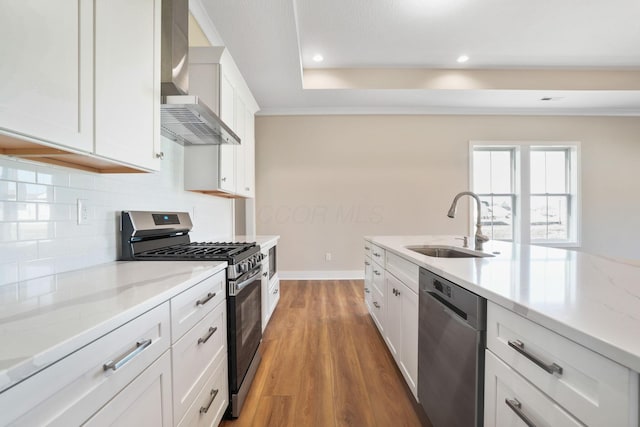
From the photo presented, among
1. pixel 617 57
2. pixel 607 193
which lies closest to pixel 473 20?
pixel 617 57

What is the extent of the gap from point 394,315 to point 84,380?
167cm

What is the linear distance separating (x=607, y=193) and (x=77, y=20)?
22.3ft

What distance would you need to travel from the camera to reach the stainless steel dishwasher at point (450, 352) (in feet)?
2.98

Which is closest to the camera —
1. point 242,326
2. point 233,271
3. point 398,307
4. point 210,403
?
point 210,403

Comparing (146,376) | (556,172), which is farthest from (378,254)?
(556,172)

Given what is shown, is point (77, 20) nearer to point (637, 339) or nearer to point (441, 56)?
point (637, 339)

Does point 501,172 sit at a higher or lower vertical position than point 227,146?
higher

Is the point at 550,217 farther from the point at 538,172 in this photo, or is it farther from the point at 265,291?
the point at 265,291

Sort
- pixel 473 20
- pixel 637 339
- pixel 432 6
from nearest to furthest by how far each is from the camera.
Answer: pixel 637 339, pixel 432 6, pixel 473 20

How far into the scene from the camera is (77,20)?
0.88 meters

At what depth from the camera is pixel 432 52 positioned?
133 inches

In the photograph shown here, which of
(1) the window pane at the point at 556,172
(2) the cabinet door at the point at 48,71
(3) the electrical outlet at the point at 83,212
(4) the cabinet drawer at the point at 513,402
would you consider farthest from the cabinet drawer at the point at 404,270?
(1) the window pane at the point at 556,172

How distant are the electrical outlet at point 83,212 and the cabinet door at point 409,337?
1.70 meters

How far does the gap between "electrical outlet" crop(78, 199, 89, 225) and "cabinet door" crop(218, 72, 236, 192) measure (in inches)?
38.4
